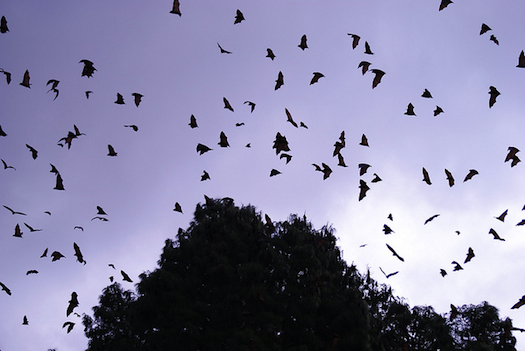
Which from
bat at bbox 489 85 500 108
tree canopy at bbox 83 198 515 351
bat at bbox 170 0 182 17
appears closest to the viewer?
bat at bbox 170 0 182 17

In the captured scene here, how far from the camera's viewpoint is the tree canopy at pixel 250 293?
17.7 m

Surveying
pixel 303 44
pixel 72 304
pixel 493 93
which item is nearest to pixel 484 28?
pixel 493 93

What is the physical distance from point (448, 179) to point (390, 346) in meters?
8.71

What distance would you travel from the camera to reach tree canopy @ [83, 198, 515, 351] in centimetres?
1767

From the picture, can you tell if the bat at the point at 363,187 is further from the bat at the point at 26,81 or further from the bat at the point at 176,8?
the bat at the point at 26,81

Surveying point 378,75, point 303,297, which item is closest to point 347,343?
point 303,297

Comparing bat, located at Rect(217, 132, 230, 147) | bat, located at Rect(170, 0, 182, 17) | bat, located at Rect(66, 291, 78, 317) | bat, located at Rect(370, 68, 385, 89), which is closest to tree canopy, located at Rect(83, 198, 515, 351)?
bat, located at Rect(66, 291, 78, 317)

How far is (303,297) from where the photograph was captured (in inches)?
722

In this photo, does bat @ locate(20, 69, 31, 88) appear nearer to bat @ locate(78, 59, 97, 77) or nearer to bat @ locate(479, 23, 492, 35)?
bat @ locate(78, 59, 97, 77)

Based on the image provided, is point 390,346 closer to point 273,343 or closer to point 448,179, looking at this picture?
point 273,343

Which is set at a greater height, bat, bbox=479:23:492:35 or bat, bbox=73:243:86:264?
bat, bbox=479:23:492:35

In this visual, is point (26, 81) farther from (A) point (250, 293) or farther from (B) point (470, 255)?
(B) point (470, 255)

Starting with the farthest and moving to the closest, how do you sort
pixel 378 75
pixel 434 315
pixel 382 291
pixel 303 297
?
pixel 434 315
pixel 382 291
pixel 303 297
pixel 378 75

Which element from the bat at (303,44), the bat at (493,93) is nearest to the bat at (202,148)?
the bat at (303,44)
